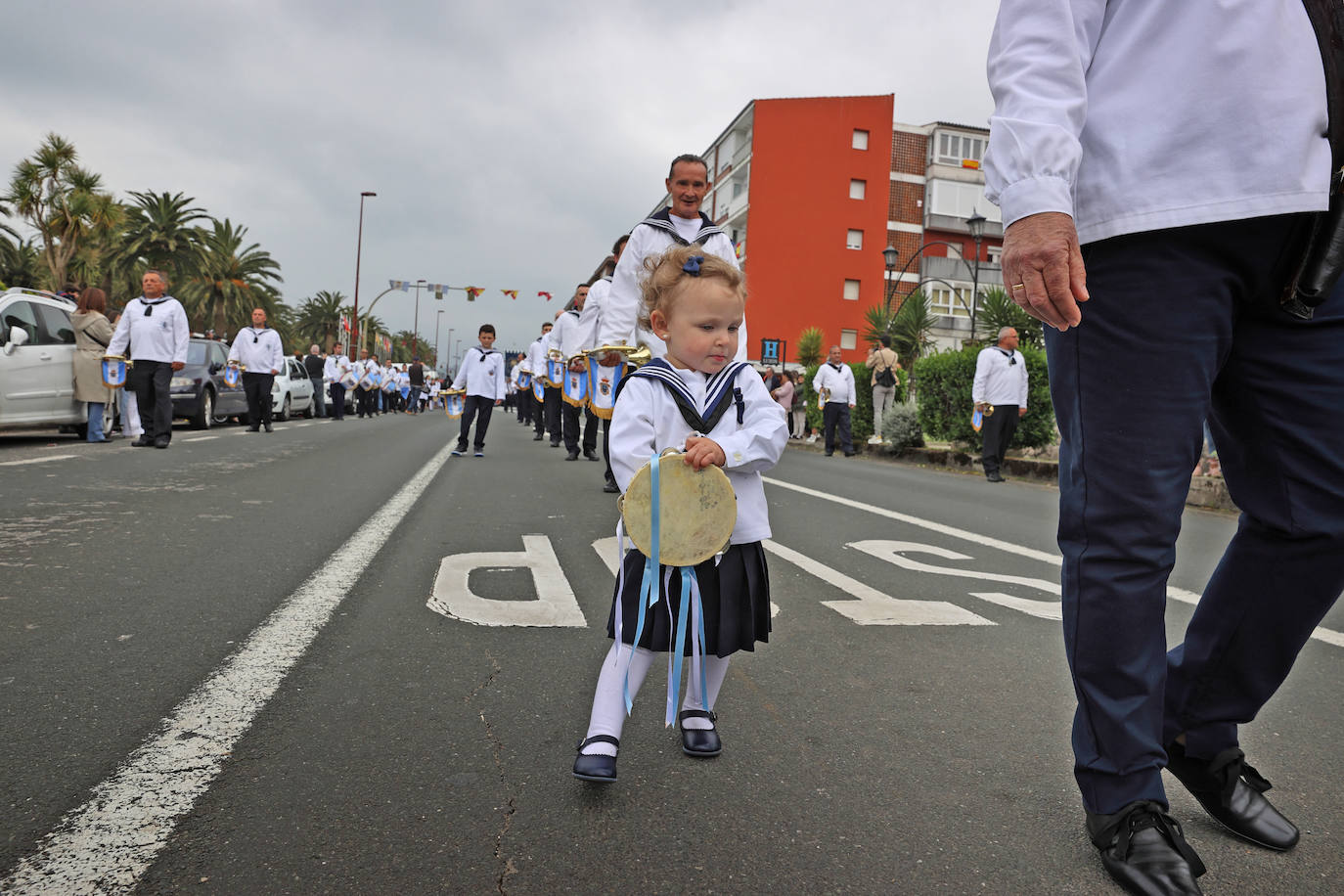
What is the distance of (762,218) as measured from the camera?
49281mm

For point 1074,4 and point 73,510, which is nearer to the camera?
point 1074,4

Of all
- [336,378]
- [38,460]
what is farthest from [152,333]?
[336,378]

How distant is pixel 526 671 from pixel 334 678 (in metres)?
0.57

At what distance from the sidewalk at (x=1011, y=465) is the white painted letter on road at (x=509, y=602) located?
286 inches

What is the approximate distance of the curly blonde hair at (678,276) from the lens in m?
2.41

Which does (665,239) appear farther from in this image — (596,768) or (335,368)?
(335,368)

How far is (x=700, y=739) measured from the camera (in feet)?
8.21

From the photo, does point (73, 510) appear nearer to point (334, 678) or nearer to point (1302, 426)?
point (334, 678)

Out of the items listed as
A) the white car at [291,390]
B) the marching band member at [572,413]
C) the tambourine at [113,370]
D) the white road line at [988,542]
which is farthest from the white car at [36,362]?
the white car at [291,390]

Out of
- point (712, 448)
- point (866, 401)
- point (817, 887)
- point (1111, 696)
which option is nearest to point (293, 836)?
point (817, 887)

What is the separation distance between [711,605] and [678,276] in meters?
0.80

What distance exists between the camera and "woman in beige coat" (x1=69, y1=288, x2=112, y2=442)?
1188 cm

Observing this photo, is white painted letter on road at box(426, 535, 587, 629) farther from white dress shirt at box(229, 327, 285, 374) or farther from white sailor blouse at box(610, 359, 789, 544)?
white dress shirt at box(229, 327, 285, 374)

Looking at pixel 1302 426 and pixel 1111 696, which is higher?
pixel 1302 426
